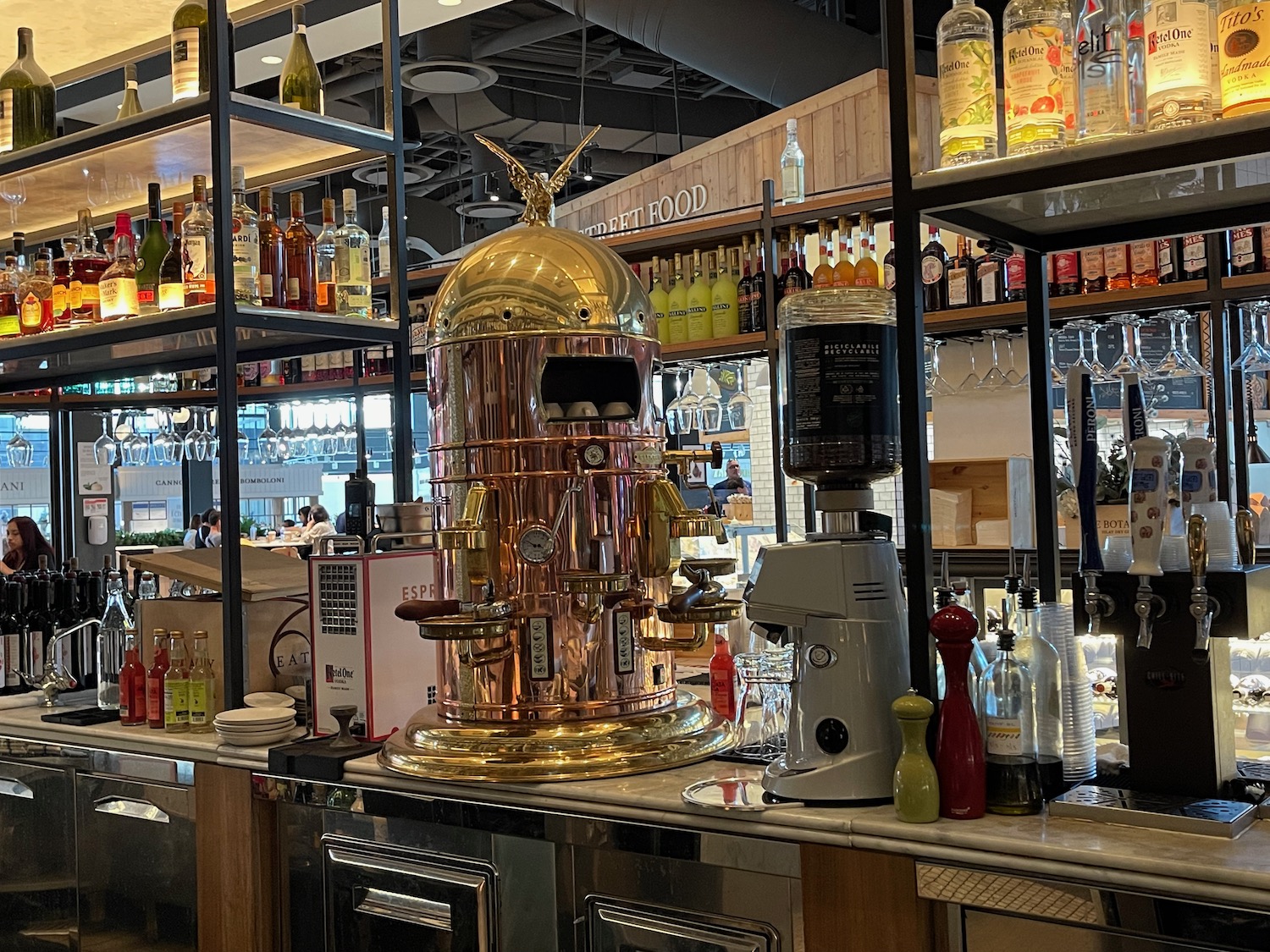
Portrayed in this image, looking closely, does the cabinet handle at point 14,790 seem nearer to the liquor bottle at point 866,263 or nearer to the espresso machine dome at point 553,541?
the espresso machine dome at point 553,541

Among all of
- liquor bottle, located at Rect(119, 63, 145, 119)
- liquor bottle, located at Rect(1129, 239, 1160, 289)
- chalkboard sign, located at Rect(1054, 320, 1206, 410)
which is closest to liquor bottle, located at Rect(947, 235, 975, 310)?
chalkboard sign, located at Rect(1054, 320, 1206, 410)

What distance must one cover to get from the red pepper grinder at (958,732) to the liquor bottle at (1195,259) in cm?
272

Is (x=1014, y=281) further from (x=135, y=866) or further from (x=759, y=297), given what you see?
(x=135, y=866)

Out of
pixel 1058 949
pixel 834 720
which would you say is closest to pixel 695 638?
pixel 834 720

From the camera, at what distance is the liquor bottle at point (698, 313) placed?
482cm

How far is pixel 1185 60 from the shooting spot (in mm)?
1620

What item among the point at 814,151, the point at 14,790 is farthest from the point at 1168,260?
the point at 14,790

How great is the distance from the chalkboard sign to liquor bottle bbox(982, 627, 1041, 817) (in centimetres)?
259

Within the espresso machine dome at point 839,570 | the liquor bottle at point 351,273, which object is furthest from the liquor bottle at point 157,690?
the espresso machine dome at point 839,570

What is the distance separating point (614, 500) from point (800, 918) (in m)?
0.78

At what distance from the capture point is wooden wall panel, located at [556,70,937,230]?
5.28 meters

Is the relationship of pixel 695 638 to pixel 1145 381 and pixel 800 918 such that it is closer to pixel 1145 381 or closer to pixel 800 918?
pixel 800 918

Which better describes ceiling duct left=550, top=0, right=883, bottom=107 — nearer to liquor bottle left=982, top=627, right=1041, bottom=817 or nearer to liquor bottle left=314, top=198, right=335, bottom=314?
liquor bottle left=314, top=198, right=335, bottom=314

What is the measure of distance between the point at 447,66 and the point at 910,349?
4716 millimetres
